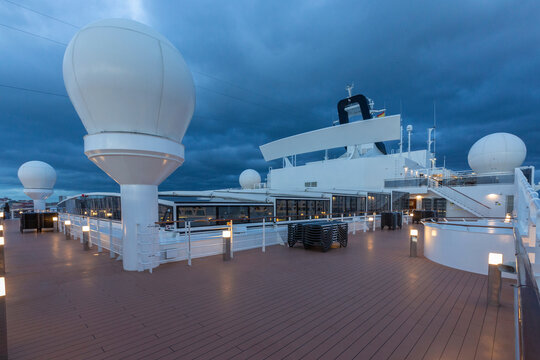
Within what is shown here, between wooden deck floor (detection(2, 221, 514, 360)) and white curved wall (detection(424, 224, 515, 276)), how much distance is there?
0.43 metres

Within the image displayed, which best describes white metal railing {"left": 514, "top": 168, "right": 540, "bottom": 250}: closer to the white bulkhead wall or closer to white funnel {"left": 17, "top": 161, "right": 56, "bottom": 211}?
the white bulkhead wall

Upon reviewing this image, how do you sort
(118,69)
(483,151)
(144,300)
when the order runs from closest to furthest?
(144,300) → (118,69) → (483,151)

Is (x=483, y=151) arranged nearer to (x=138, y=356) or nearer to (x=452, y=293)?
(x=452, y=293)

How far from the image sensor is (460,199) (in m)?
20.0

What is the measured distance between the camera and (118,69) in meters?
4.92

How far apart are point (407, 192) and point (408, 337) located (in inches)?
874

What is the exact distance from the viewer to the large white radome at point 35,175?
17.5 meters

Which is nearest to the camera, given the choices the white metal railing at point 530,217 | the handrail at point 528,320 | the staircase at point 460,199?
the handrail at point 528,320

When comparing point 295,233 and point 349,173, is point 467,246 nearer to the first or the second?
point 295,233

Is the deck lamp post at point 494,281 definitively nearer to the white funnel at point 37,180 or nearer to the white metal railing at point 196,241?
the white metal railing at point 196,241

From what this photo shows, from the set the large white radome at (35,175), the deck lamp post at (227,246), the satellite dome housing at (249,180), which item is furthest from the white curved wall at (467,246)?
the satellite dome housing at (249,180)

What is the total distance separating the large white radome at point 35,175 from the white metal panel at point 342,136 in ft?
77.7

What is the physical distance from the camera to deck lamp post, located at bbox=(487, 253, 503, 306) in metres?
3.85

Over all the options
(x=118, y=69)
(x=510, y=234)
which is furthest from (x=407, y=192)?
(x=118, y=69)
